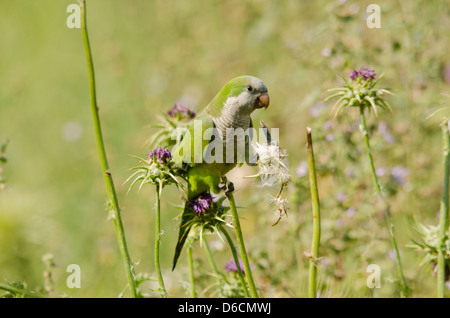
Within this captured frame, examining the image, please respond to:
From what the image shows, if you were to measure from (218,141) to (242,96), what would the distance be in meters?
0.34

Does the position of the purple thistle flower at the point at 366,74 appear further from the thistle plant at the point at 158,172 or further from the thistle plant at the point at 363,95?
the thistle plant at the point at 158,172

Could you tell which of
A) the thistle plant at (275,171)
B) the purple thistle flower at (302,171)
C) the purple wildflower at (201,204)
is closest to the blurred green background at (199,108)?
the purple thistle flower at (302,171)

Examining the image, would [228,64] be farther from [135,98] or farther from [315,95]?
[315,95]

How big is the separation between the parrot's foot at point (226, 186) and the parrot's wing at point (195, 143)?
0.21 m

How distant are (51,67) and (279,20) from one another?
14.5 ft

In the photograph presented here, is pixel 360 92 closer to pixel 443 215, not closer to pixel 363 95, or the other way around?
pixel 363 95

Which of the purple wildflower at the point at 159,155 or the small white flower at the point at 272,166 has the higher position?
the purple wildflower at the point at 159,155

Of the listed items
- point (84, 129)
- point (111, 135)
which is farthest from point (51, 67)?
point (111, 135)

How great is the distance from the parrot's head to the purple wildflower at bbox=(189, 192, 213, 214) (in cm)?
62

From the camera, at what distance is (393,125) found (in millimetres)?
5562

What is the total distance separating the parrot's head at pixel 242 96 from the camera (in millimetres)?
3213

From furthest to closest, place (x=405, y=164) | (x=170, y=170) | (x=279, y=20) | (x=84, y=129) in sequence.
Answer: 1. (x=84, y=129)
2. (x=279, y=20)
3. (x=405, y=164)
4. (x=170, y=170)

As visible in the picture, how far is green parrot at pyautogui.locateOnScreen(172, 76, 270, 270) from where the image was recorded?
3.16 m

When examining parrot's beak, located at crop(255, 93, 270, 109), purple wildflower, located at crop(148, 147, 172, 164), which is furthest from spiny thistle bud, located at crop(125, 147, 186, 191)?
parrot's beak, located at crop(255, 93, 270, 109)
